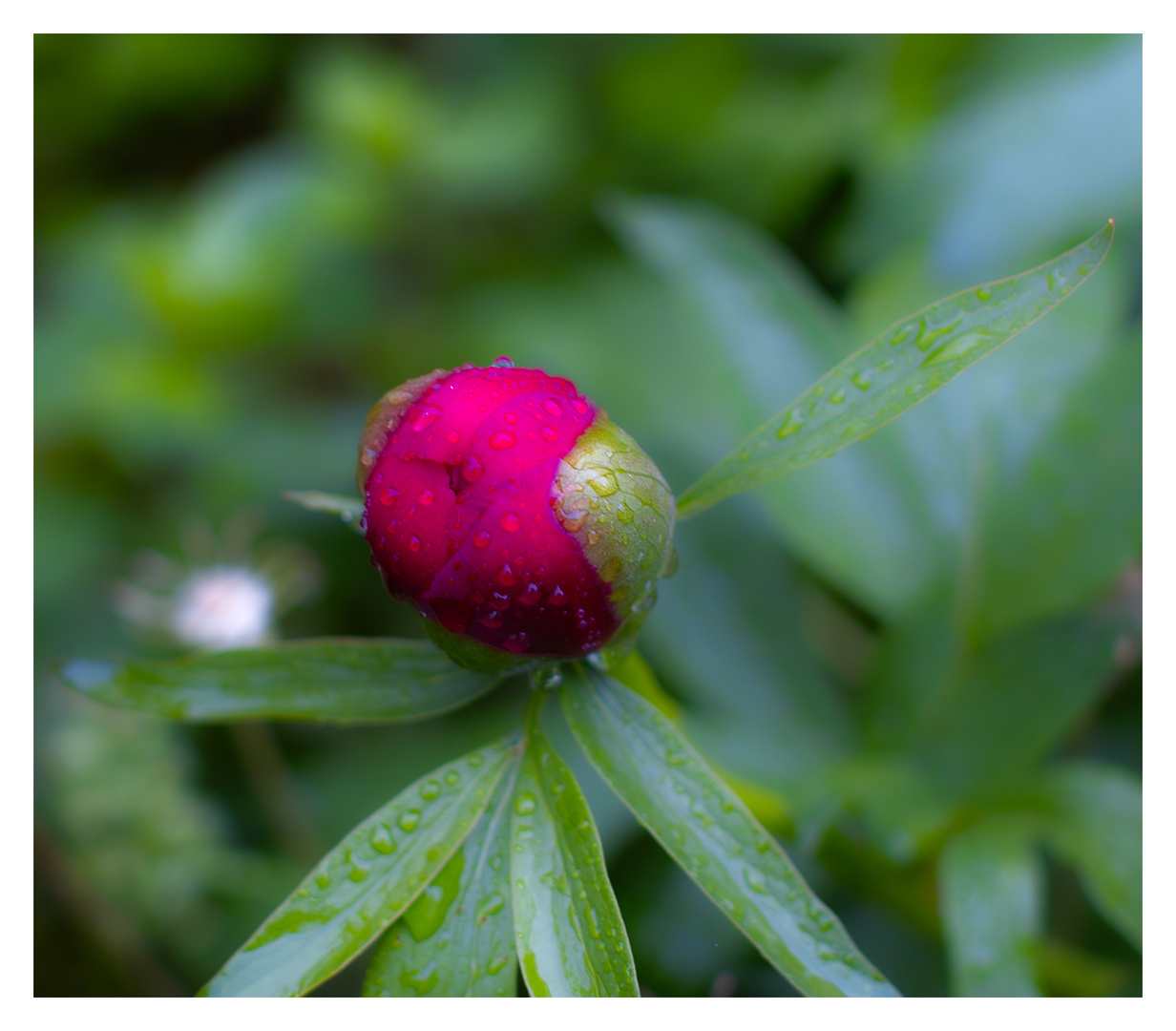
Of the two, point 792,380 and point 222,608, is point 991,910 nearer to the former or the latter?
point 792,380

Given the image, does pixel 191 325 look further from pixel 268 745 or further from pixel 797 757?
pixel 797 757

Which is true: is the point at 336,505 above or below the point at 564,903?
above

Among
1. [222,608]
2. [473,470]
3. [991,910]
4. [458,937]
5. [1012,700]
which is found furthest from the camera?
[222,608]

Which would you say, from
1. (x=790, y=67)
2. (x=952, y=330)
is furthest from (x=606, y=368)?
(x=952, y=330)

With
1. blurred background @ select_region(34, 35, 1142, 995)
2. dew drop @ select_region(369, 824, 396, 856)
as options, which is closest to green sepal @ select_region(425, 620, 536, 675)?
dew drop @ select_region(369, 824, 396, 856)

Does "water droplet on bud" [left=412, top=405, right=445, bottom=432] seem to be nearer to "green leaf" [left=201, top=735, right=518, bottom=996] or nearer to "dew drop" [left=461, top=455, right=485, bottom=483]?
"dew drop" [left=461, top=455, right=485, bottom=483]

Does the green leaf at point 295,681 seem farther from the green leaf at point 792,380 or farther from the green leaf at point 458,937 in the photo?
the green leaf at point 792,380

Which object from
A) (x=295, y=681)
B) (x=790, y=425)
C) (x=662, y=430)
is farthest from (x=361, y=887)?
(x=662, y=430)
